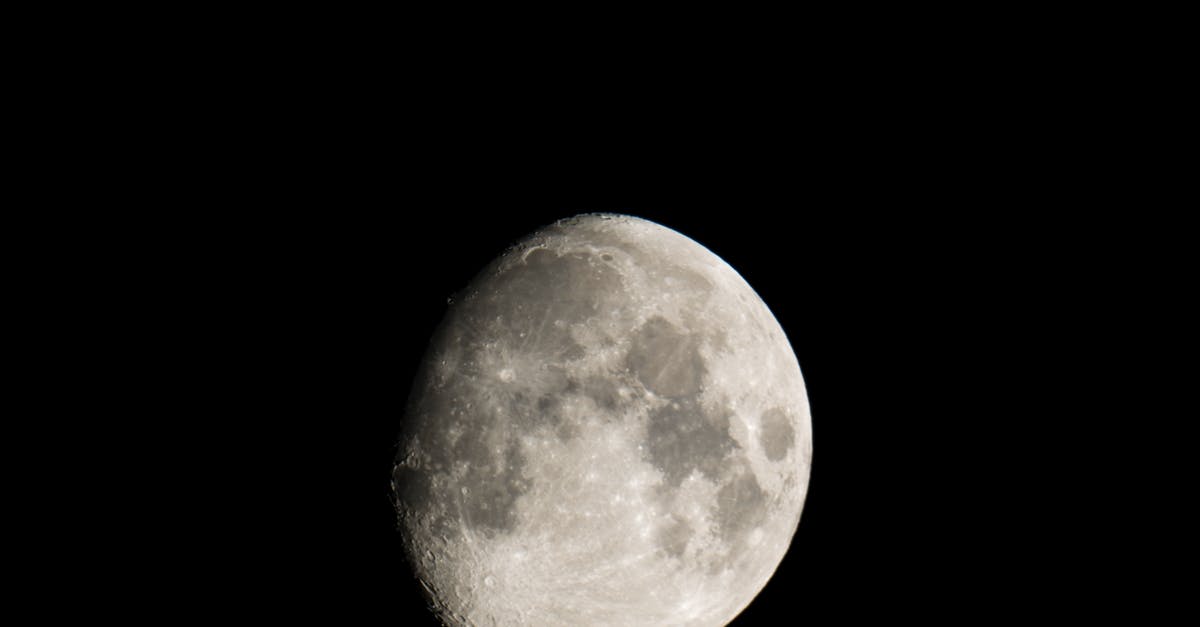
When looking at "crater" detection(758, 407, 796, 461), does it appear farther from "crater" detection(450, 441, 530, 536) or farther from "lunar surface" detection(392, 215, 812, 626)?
"crater" detection(450, 441, 530, 536)

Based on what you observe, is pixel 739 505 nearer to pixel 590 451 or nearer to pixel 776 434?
pixel 776 434

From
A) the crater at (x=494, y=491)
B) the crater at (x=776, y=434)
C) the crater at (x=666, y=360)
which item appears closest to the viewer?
the crater at (x=494, y=491)

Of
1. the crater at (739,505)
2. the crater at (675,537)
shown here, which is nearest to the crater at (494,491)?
the crater at (675,537)

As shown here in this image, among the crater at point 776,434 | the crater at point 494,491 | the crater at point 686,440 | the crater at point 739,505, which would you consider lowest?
the crater at point 494,491

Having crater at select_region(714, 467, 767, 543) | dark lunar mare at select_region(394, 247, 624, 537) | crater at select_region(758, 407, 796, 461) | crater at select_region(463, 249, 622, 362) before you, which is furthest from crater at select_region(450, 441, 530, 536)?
crater at select_region(758, 407, 796, 461)

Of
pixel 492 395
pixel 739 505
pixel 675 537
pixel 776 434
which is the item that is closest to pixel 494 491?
pixel 492 395

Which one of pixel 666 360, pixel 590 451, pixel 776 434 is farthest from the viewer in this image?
pixel 776 434

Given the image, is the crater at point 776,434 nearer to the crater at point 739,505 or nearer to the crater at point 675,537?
the crater at point 739,505
